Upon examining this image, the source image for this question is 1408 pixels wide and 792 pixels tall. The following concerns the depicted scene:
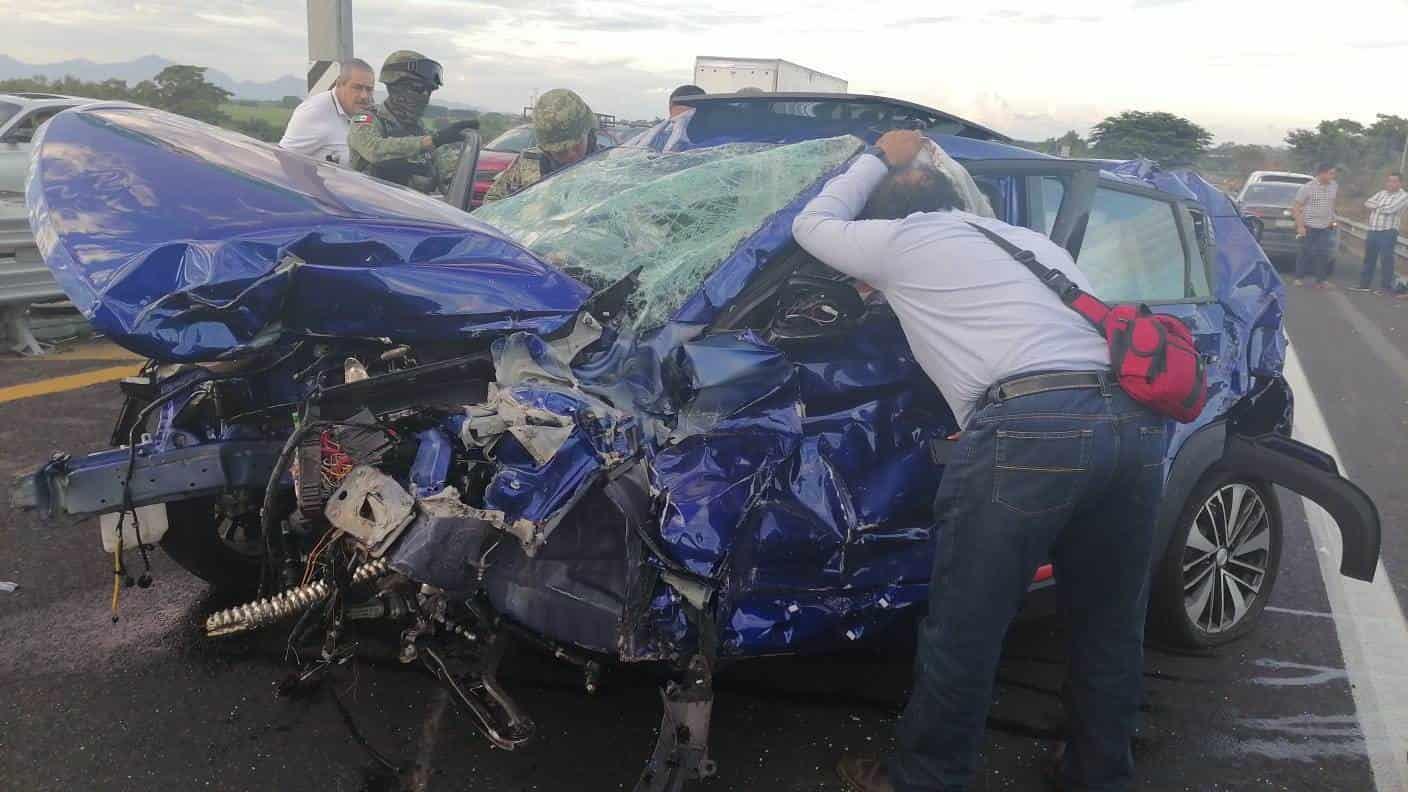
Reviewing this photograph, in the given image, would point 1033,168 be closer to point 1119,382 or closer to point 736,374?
point 1119,382

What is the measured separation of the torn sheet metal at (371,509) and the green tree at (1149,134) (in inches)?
976

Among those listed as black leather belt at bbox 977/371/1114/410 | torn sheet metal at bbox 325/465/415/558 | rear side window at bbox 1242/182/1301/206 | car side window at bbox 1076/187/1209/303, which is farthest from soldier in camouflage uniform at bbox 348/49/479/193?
rear side window at bbox 1242/182/1301/206

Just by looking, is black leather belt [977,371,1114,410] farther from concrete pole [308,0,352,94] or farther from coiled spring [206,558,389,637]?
concrete pole [308,0,352,94]

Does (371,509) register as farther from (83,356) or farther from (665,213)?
(83,356)

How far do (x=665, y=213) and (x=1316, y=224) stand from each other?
1445 centimetres

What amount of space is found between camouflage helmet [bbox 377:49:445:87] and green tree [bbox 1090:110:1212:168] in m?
21.8

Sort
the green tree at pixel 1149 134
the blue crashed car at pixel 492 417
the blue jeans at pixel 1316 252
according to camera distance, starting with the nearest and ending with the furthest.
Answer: the blue crashed car at pixel 492 417
the blue jeans at pixel 1316 252
the green tree at pixel 1149 134

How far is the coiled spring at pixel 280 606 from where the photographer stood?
2.28m

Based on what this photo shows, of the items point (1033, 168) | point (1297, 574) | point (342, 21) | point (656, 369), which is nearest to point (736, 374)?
point (656, 369)

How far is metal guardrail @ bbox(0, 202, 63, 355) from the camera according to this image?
6.62 meters


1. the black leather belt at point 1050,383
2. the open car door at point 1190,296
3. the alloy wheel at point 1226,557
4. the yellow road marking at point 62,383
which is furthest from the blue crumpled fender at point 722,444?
the yellow road marking at point 62,383

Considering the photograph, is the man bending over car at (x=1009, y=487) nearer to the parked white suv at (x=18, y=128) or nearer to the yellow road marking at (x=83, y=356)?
the yellow road marking at (x=83, y=356)

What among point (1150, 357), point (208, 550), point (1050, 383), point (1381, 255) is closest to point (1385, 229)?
point (1381, 255)

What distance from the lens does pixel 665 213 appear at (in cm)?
325
